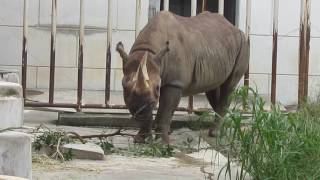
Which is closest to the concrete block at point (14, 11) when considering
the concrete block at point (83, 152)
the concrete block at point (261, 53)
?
the concrete block at point (261, 53)

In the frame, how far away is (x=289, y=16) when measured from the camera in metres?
9.13

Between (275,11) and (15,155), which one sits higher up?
(275,11)

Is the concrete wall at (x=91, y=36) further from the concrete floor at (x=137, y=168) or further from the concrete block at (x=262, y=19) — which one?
the concrete floor at (x=137, y=168)

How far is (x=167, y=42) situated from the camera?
231 inches

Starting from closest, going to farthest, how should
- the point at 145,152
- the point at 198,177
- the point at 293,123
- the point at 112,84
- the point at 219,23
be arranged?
the point at 293,123 < the point at 198,177 < the point at 145,152 < the point at 219,23 < the point at 112,84

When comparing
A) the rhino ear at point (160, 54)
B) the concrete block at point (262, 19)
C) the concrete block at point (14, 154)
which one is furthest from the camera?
the concrete block at point (262, 19)

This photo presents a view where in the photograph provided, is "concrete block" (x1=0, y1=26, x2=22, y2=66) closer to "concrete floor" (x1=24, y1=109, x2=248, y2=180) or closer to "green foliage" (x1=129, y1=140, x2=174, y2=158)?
"concrete floor" (x1=24, y1=109, x2=248, y2=180)

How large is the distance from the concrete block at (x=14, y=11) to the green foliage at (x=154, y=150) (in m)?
3.57

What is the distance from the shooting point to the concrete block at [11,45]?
884cm

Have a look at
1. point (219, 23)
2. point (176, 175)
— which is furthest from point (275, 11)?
point (176, 175)

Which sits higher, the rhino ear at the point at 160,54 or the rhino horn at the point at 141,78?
the rhino ear at the point at 160,54

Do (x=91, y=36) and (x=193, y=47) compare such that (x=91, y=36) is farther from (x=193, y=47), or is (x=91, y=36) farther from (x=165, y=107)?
(x=165, y=107)

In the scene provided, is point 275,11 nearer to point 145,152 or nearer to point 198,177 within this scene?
point 145,152

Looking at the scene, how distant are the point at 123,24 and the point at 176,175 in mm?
4474
